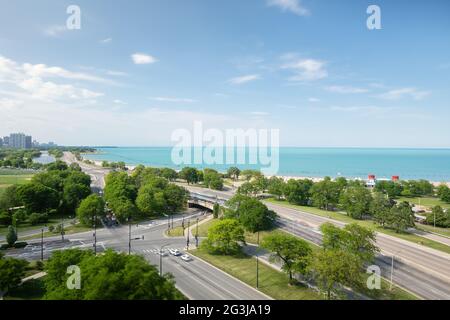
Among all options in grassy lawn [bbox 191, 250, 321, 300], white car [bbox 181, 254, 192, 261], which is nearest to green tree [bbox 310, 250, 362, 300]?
grassy lawn [bbox 191, 250, 321, 300]

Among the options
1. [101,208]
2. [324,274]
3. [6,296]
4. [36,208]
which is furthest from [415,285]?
[36,208]

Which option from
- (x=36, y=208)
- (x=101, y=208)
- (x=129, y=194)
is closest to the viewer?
(x=101, y=208)

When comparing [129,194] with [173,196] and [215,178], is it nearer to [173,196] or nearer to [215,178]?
[173,196]

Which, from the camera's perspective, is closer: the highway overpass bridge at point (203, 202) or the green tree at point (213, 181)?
the highway overpass bridge at point (203, 202)

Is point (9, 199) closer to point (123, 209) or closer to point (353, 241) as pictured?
point (123, 209)

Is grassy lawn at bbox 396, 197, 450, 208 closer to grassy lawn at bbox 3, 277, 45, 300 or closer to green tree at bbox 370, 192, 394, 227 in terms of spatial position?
green tree at bbox 370, 192, 394, 227

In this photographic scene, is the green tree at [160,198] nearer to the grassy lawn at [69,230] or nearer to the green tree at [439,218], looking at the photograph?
the grassy lawn at [69,230]

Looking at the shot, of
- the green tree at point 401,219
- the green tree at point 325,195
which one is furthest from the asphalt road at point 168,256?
the green tree at point 325,195
